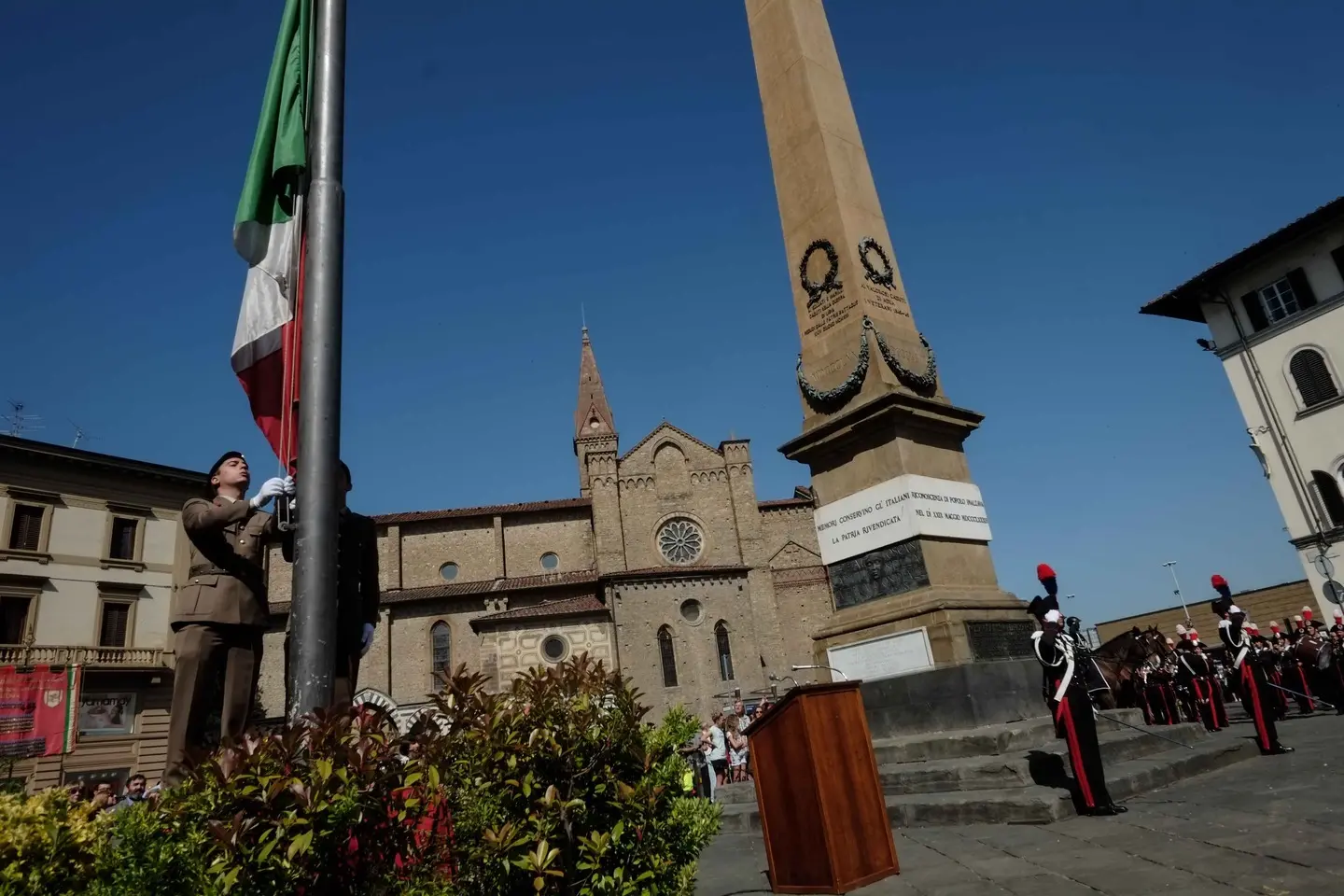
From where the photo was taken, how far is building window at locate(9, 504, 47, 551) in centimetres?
2427

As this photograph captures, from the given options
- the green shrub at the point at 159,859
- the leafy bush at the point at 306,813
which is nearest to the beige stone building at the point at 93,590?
the green shrub at the point at 159,859

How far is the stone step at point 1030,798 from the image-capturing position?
4.95 metres

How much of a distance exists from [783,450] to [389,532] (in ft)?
121

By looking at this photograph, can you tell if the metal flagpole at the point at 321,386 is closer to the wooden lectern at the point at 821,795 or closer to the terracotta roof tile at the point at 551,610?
the wooden lectern at the point at 821,795

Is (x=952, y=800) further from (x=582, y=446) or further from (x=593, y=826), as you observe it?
(x=582, y=446)

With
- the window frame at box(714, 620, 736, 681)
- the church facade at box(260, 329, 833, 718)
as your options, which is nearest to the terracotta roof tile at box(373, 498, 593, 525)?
the church facade at box(260, 329, 833, 718)

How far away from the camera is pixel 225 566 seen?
3.83 metres

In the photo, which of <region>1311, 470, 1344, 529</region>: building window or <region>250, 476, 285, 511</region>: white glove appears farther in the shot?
<region>1311, 470, 1344, 529</region>: building window

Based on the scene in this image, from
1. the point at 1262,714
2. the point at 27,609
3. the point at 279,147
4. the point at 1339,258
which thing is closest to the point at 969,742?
the point at 1262,714

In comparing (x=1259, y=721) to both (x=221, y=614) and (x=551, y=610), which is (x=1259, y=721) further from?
(x=551, y=610)

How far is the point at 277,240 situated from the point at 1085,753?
5860mm

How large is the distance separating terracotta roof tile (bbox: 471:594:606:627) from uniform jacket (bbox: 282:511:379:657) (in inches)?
1232

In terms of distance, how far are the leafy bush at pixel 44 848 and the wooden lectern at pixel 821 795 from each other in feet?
10.8

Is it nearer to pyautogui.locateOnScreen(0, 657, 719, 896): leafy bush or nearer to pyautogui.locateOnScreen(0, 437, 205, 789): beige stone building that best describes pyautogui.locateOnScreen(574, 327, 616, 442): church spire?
pyautogui.locateOnScreen(0, 437, 205, 789): beige stone building
